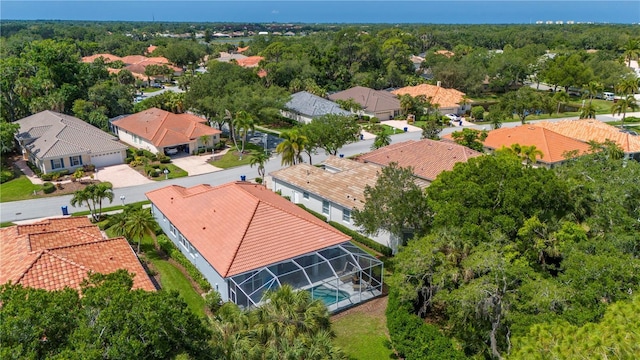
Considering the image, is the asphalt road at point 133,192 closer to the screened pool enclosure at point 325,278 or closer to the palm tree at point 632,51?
the screened pool enclosure at point 325,278

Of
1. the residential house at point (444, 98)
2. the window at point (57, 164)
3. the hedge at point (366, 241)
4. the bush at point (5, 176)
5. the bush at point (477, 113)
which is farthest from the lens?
the residential house at point (444, 98)

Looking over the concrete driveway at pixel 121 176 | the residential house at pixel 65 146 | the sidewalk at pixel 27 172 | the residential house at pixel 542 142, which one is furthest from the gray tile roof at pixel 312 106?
the sidewalk at pixel 27 172

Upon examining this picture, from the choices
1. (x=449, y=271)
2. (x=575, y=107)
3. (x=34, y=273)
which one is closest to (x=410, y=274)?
(x=449, y=271)

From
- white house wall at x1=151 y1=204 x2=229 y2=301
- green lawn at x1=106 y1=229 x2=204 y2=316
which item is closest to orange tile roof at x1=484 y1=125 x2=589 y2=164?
white house wall at x1=151 y1=204 x2=229 y2=301

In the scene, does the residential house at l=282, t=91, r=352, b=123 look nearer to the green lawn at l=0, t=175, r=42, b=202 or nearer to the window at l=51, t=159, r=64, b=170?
the window at l=51, t=159, r=64, b=170

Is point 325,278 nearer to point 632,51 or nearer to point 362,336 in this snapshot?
point 362,336

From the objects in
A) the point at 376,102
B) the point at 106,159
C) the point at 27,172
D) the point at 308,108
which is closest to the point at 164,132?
the point at 106,159

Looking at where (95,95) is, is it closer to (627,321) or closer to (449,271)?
(449,271)
